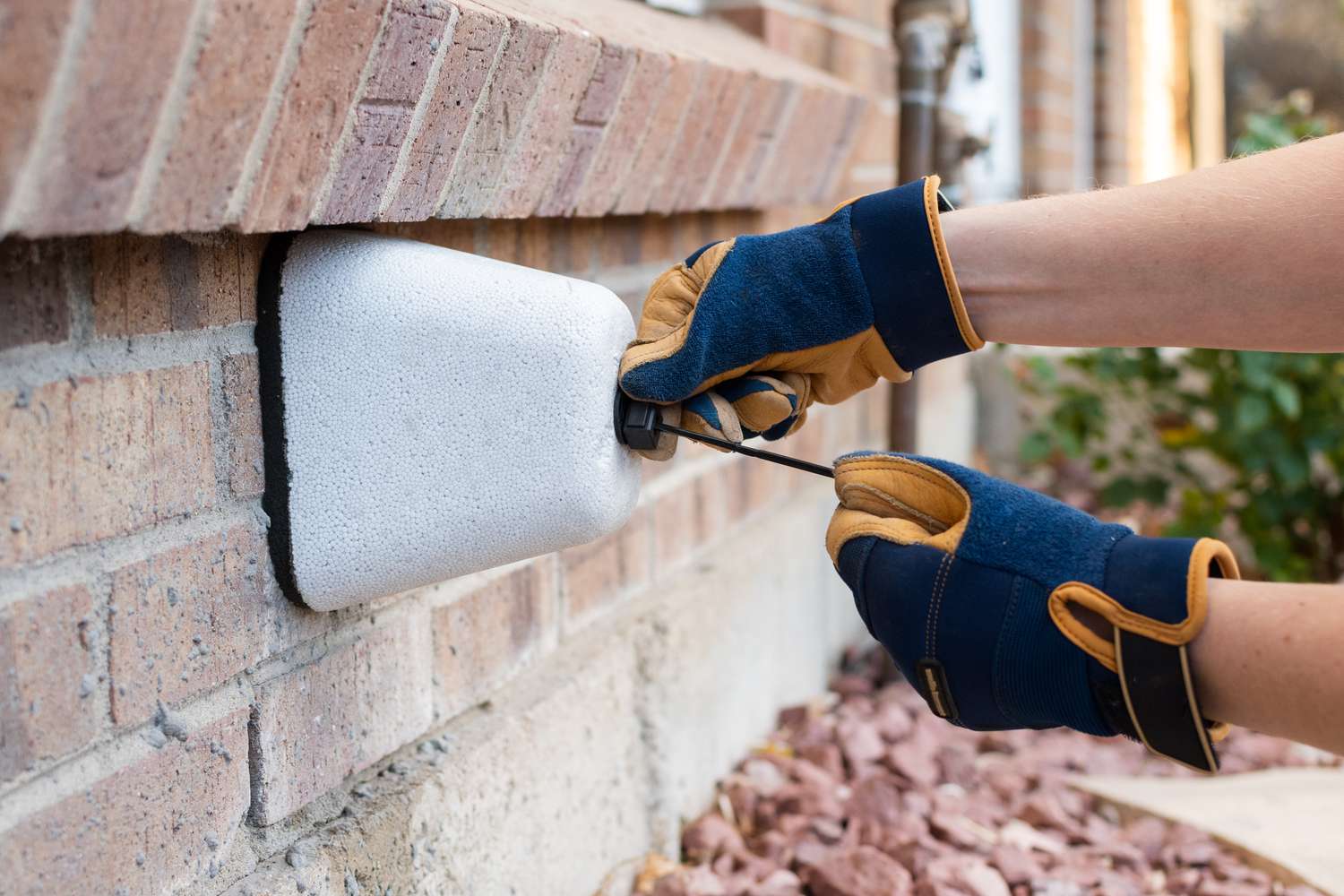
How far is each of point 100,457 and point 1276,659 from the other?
3.13 ft

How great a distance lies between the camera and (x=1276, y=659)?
985mm

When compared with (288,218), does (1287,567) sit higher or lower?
lower

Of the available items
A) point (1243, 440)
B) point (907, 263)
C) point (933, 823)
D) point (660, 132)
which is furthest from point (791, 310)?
point (1243, 440)

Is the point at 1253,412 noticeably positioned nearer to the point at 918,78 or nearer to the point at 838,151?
the point at 918,78

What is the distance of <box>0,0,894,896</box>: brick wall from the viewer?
821 mm

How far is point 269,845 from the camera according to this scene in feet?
3.68

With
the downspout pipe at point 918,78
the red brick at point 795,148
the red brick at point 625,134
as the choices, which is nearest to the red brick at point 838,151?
the red brick at point 795,148

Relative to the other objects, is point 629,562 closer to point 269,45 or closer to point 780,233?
point 780,233

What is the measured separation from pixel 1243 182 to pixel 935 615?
20.7 inches

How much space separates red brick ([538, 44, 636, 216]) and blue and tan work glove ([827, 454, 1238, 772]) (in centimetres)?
51

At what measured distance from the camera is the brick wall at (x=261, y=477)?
821 millimetres

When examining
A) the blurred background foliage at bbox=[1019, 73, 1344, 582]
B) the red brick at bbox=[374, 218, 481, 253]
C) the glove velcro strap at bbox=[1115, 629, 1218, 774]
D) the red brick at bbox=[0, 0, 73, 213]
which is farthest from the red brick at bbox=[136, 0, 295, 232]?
the blurred background foliage at bbox=[1019, 73, 1344, 582]

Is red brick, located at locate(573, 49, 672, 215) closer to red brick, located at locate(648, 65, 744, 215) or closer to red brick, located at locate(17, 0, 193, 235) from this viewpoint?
red brick, located at locate(648, 65, 744, 215)

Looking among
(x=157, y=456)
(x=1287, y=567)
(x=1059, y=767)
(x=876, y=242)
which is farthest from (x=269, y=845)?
(x=1287, y=567)
